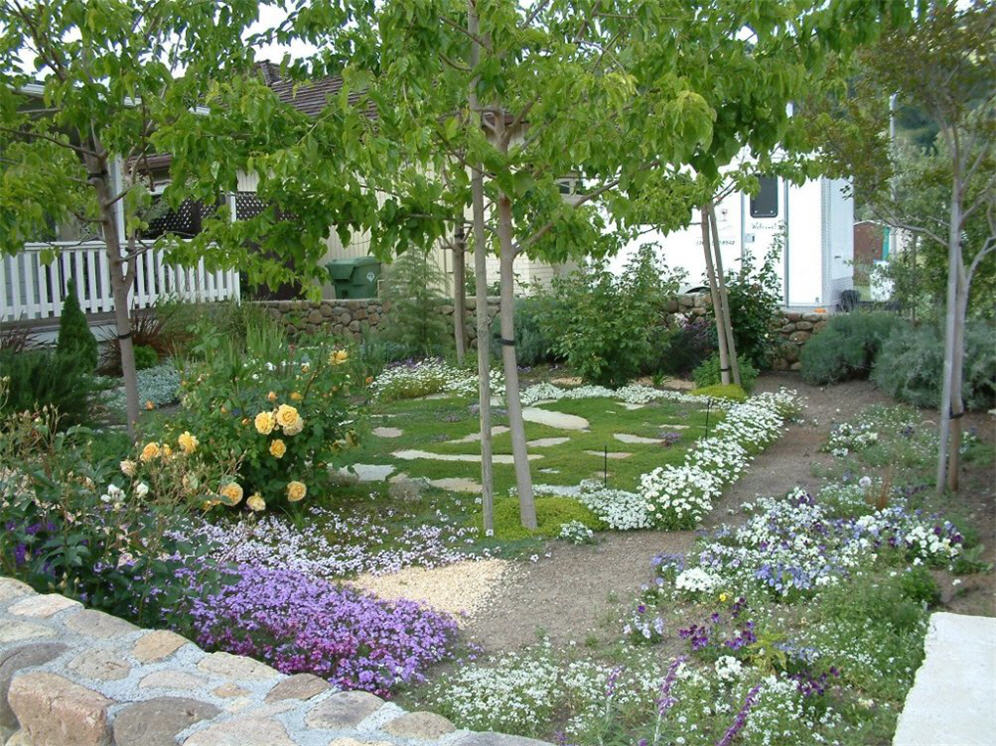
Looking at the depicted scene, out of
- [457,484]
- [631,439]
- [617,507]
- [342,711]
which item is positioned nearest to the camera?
[342,711]

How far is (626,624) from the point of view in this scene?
4406 mm

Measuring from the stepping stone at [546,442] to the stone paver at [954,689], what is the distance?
414 cm

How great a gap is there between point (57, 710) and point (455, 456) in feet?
16.8

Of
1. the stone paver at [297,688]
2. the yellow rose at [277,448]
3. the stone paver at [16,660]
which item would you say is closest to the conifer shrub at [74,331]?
the yellow rose at [277,448]

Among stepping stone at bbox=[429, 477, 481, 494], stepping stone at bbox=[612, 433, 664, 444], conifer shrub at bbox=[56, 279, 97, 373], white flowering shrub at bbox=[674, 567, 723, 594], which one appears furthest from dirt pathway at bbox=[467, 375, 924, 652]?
conifer shrub at bbox=[56, 279, 97, 373]

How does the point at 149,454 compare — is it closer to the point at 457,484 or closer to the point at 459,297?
the point at 457,484

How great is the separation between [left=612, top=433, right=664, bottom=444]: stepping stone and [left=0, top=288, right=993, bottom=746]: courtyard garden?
0.14 feet

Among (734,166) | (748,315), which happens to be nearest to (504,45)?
(748,315)

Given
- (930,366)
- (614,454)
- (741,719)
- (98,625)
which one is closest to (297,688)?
(98,625)

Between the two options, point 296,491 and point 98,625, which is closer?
point 98,625

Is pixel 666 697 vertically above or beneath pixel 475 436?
beneath

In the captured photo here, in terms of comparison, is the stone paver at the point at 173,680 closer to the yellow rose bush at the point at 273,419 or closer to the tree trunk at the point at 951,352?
the yellow rose bush at the point at 273,419

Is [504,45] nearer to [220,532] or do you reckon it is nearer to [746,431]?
[220,532]

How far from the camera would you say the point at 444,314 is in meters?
13.1
